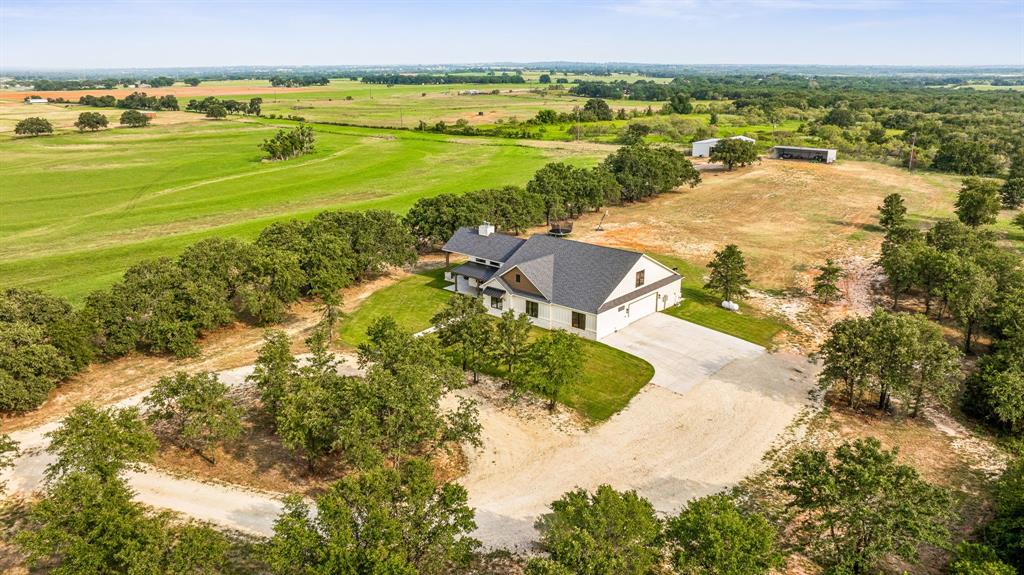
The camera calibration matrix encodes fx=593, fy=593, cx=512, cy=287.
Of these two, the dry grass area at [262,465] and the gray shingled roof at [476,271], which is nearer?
the dry grass area at [262,465]

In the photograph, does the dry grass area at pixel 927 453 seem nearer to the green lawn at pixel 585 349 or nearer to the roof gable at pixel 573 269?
the green lawn at pixel 585 349

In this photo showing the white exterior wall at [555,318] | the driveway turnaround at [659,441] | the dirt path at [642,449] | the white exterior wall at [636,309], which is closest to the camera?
the dirt path at [642,449]

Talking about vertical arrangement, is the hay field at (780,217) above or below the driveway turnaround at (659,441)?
above

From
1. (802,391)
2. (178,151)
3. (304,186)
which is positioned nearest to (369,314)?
(802,391)

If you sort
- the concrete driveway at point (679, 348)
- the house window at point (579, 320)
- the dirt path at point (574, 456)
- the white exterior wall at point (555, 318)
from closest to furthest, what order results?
1. the dirt path at point (574, 456)
2. the concrete driveway at point (679, 348)
3. the white exterior wall at point (555, 318)
4. the house window at point (579, 320)

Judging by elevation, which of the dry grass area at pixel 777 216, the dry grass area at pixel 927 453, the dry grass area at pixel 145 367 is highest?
the dry grass area at pixel 777 216

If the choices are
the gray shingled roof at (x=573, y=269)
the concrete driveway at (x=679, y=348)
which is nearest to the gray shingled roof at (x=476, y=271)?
the gray shingled roof at (x=573, y=269)
